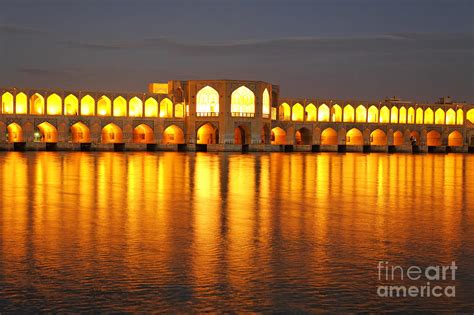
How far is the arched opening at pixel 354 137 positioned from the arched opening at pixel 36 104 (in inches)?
925

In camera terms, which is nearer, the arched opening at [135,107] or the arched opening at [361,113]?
the arched opening at [135,107]

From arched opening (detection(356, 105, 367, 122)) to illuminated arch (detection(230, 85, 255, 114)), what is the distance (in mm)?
12298

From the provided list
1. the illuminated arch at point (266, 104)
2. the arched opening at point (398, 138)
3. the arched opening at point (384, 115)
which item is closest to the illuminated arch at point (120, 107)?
the illuminated arch at point (266, 104)

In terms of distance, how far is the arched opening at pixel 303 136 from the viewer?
48688mm

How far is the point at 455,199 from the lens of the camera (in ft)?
32.3

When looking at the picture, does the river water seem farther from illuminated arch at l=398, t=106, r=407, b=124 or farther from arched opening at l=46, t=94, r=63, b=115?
illuminated arch at l=398, t=106, r=407, b=124

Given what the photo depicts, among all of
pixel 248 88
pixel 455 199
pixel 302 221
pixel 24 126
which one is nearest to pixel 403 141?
pixel 248 88

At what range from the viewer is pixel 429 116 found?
176 ft

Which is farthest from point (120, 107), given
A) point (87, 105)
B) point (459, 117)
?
point (459, 117)

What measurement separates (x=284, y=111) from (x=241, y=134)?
5.16 m

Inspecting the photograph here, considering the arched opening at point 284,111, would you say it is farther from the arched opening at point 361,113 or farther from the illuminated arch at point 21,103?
the illuminated arch at point 21,103

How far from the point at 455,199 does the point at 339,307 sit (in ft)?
22.6

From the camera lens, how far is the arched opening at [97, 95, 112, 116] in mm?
43250

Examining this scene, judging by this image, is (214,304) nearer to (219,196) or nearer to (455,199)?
(219,196)
